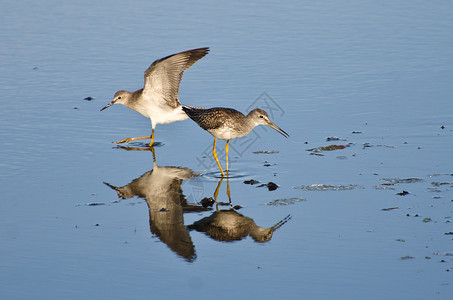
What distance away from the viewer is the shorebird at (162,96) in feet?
38.9

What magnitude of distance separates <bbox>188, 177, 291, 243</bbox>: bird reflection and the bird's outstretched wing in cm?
413

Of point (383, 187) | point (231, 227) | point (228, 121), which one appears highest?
point (228, 121)

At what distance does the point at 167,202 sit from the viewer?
8.60 meters

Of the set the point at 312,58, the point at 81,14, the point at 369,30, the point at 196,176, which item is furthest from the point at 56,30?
the point at 196,176

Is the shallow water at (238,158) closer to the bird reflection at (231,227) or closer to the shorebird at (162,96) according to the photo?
the bird reflection at (231,227)

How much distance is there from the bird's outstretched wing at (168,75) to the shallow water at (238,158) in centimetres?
66

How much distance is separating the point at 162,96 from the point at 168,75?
0.50 meters

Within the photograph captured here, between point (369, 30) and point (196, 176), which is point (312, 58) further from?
point (196, 176)

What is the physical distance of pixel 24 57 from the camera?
15.1 m

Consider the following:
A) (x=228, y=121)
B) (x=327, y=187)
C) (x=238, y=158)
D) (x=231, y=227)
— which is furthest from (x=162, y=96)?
(x=231, y=227)

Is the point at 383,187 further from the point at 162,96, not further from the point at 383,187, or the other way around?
the point at 162,96

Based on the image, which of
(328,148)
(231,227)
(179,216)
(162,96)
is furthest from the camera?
(162,96)

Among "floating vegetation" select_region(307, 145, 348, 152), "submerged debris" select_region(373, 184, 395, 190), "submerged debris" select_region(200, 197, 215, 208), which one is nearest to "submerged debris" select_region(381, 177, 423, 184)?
"submerged debris" select_region(373, 184, 395, 190)

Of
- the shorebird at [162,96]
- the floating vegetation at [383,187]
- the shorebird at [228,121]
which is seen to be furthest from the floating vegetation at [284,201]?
the shorebird at [162,96]
